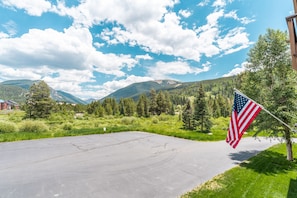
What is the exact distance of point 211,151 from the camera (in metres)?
11.6

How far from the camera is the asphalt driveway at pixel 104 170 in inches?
229

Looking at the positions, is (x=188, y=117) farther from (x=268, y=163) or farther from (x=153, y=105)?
(x=153, y=105)

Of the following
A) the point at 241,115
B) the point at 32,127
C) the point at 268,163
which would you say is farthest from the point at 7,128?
the point at 268,163

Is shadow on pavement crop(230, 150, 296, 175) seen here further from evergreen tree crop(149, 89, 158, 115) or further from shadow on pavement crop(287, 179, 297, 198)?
evergreen tree crop(149, 89, 158, 115)

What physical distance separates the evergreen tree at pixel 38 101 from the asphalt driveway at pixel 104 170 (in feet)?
89.5

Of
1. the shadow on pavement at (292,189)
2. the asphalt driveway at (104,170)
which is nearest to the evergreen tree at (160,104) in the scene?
the asphalt driveway at (104,170)

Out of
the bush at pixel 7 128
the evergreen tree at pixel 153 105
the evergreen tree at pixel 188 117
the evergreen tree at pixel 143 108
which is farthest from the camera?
the evergreen tree at pixel 143 108

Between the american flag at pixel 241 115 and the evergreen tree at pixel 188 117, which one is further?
the evergreen tree at pixel 188 117

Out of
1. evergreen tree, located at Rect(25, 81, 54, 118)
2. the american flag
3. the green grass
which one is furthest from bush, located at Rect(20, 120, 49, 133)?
evergreen tree, located at Rect(25, 81, 54, 118)

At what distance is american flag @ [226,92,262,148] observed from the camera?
17.2 feet

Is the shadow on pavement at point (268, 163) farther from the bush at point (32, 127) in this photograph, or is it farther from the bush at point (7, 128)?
the bush at point (7, 128)

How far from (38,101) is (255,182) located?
40133 millimetres

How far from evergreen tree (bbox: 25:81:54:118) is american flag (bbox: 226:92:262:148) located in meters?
39.2

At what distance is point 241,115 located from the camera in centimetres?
554
